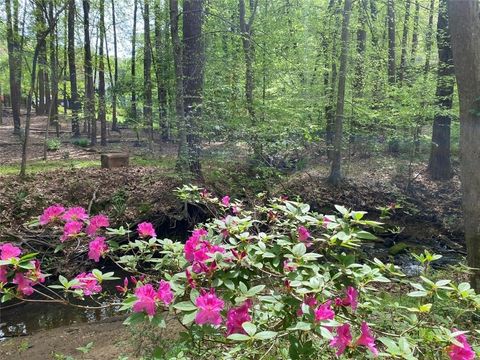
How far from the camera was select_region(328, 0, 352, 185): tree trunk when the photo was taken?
9422 mm

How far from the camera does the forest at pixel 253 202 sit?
5.33ft

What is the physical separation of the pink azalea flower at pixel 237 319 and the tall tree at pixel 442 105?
972cm

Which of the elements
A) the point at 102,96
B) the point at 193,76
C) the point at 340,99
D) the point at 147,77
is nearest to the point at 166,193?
the point at 193,76

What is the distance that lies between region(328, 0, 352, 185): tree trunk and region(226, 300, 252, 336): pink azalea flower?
886cm

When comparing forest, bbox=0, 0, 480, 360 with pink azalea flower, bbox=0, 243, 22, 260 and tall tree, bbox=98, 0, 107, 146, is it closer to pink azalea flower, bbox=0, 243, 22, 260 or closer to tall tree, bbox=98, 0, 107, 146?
pink azalea flower, bbox=0, 243, 22, 260

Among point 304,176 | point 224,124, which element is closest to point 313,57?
point 304,176

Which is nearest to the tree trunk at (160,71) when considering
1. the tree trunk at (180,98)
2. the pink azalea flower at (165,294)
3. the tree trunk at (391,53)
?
the tree trunk at (180,98)

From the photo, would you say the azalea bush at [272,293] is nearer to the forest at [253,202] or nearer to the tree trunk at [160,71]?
the forest at [253,202]

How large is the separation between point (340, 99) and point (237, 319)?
30.2 feet

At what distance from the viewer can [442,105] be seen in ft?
34.7

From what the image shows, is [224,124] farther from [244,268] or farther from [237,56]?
[244,268]

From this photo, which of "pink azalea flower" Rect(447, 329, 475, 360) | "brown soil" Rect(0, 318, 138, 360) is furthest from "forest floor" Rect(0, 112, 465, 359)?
"pink azalea flower" Rect(447, 329, 475, 360)

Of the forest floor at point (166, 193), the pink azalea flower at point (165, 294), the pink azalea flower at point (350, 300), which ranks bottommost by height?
the forest floor at point (166, 193)

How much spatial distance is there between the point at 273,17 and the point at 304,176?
17.6 feet
